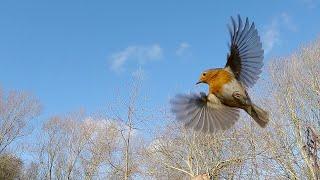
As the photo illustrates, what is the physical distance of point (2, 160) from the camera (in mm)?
27062

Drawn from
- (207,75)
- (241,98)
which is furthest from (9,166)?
(241,98)

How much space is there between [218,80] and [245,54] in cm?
43

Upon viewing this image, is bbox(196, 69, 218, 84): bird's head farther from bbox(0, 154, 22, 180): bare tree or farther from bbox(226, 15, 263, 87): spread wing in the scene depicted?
bbox(0, 154, 22, 180): bare tree

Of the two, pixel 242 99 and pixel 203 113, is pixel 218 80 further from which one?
pixel 203 113

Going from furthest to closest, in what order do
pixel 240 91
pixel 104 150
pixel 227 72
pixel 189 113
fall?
pixel 104 150
pixel 189 113
pixel 227 72
pixel 240 91

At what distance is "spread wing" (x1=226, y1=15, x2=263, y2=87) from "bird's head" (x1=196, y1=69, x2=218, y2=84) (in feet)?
0.68

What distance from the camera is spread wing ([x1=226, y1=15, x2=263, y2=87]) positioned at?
3.46 meters

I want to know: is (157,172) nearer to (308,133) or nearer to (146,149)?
(146,149)

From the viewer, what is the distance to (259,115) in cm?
321

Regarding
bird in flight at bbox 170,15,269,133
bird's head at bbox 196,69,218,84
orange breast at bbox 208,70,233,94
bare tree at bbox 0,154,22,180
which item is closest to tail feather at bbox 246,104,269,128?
bird in flight at bbox 170,15,269,133

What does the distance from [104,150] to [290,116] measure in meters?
11.5

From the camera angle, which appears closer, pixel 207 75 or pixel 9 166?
pixel 207 75

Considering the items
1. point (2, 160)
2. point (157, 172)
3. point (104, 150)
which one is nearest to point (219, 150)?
point (157, 172)

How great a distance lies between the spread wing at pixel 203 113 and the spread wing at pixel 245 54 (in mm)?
370
